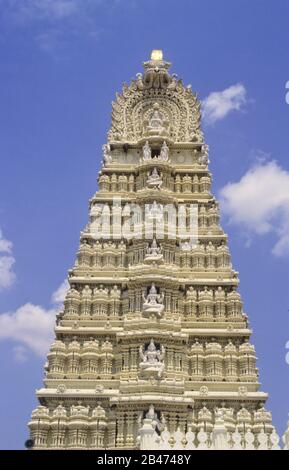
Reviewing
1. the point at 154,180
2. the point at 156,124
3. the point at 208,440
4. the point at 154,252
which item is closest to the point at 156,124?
the point at 156,124

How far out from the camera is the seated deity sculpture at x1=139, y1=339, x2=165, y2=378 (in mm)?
36500

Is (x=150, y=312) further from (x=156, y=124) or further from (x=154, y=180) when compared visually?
(x=156, y=124)

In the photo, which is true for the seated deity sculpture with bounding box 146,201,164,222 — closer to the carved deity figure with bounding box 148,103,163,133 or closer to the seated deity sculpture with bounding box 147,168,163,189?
the seated deity sculpture with bounding box 147,168,163,189

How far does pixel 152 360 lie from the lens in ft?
121

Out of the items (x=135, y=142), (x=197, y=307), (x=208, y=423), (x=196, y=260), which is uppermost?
(x=135, y=142)

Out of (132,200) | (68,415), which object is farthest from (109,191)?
(68,415)

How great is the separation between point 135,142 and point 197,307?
489 inches

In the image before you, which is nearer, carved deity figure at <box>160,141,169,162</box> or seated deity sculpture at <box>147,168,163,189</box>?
seated deity sculpture at <box>147,168,163,189</box>

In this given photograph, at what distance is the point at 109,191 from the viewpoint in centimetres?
4441

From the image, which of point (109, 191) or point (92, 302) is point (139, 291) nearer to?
point (92, 302)

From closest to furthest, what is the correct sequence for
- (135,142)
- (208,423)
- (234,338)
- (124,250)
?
(208,423), (234,338), (124,250), (135,142)

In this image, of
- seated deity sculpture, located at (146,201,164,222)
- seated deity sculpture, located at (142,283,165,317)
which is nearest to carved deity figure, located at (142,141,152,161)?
seated deity sculpture, located at (146,201,164,222)

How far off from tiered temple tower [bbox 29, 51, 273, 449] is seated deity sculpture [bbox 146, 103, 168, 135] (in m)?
0.07

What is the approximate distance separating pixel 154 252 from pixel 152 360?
6.71m
